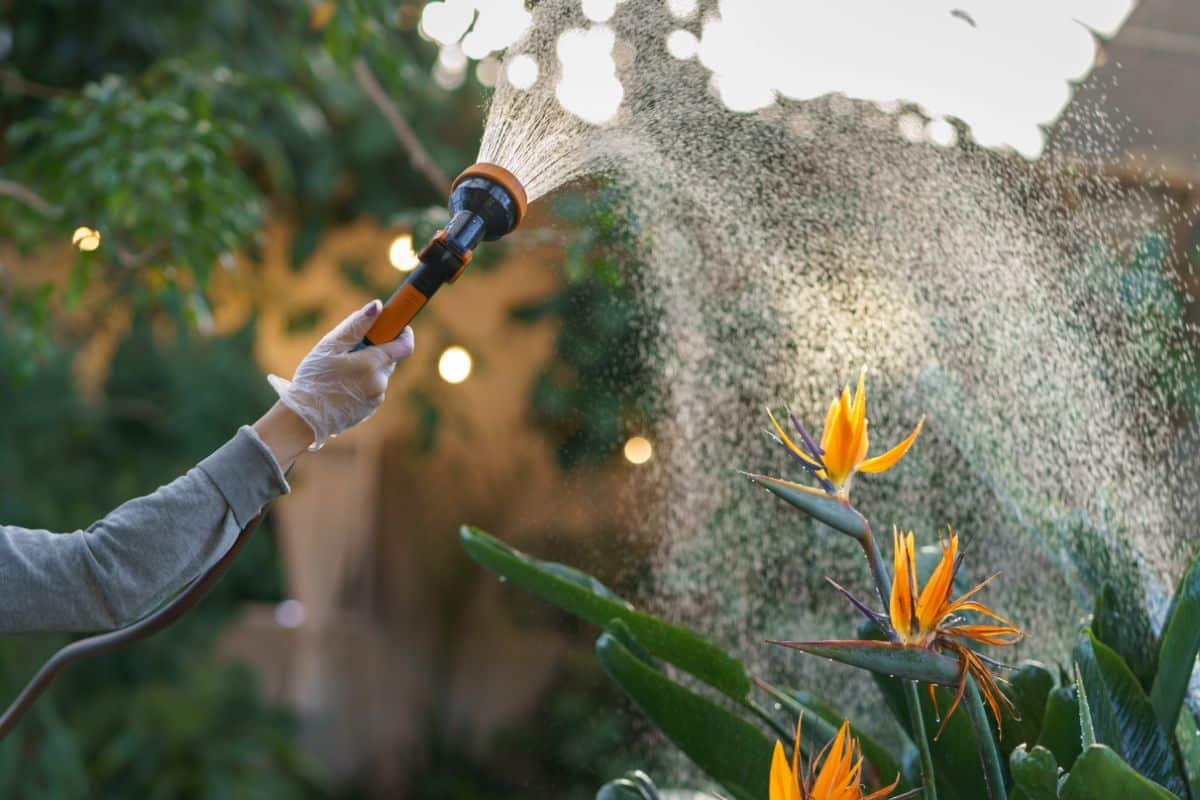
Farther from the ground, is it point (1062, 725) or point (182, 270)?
point (1062, 725)

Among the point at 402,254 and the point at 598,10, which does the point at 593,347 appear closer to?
the point at 402,254

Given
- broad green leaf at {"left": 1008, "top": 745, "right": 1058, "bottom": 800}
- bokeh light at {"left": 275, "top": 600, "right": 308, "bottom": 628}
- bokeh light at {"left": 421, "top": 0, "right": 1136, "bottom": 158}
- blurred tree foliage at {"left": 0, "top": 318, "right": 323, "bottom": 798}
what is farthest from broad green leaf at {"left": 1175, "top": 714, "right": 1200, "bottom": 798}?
bokeh light at {"left": 275, "top": 600, "right": 308, "bottom": 628}

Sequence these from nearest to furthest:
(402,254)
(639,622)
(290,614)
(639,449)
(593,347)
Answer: (639,622)
(402,254)
(639,449)
(593,347)
(290,614)

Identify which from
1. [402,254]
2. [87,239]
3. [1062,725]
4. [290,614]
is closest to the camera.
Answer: [1062,725]

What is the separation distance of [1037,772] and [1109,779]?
4 centimetres

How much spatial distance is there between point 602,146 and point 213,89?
1.15 m

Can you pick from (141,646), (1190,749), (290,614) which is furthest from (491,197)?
(290,614)

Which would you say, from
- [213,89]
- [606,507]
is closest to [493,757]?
[606,507]

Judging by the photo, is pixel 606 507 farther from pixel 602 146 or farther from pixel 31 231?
pixel 602 146

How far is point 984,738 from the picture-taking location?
0.81 metres

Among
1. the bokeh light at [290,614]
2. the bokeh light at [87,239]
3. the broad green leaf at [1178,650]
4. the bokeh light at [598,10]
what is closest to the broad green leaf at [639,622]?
the broad green leaf at [1178,650]

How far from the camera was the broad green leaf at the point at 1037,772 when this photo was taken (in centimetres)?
75

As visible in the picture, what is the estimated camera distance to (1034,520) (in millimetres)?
1264

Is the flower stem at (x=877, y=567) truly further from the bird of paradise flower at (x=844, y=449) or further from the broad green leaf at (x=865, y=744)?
the broad green leaf at (x=865, y=744)
